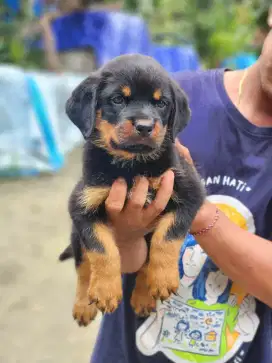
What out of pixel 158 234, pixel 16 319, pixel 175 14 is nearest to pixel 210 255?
pixel 158 234

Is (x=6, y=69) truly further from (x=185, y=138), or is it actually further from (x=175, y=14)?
(x=175, y=14)

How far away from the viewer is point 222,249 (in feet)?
5.46

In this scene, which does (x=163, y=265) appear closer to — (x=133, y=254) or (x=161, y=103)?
(x=133, y=254)

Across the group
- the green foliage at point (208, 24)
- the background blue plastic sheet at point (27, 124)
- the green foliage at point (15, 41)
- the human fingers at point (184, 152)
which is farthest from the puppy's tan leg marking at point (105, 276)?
the green foliage at point (208, 24)

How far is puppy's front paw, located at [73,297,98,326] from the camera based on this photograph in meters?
1.86

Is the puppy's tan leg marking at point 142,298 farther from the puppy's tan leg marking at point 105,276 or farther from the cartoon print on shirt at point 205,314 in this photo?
the puppy's tan leg marking at point 105,276

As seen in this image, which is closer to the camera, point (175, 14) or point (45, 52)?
point (45, 52)

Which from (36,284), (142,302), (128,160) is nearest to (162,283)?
(142,302)

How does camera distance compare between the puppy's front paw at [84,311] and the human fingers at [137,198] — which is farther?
the puppy's front paw at [84,311]

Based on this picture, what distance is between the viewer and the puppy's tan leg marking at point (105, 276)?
1.52 m

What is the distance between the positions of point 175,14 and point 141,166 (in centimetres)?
1439

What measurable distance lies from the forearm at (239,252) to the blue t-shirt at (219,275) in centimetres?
11

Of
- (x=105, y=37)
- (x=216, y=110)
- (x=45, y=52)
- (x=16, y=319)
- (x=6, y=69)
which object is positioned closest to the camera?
(x=216, y=110)

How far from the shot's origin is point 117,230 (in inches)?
65.6
